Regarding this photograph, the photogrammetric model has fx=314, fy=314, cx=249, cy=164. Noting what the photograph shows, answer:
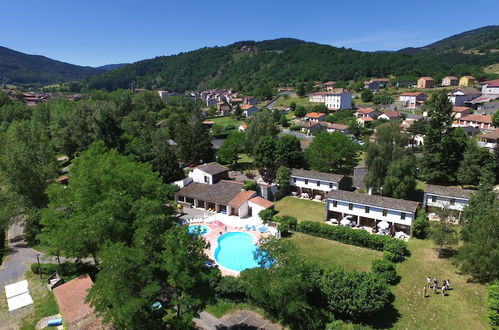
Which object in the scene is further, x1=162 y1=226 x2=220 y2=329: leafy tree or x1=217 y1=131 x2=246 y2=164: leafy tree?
x1=217 y1=131 x2=246 y2=164: leafy tree

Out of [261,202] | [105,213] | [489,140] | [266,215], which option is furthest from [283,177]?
[489,140]

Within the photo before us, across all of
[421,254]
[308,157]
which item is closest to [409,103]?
[308,157]

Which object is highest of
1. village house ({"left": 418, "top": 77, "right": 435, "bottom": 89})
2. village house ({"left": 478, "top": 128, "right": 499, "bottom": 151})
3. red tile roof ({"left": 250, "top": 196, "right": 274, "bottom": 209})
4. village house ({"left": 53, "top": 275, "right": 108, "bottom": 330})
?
village house ({"left": 418, "top": 77, "right": 435, "bottom": 89})

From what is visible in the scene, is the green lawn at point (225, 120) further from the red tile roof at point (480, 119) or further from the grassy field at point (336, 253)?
the grassy field at point (336, 253)

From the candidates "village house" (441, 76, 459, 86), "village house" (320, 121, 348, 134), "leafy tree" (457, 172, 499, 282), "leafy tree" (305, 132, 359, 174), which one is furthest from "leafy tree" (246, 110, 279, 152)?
"village house" (441, 76, 459, 86)

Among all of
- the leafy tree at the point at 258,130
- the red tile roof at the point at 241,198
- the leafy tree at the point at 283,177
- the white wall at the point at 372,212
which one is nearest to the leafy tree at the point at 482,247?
the white wall at the point at 372,212

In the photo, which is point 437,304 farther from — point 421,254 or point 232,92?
point 232,92


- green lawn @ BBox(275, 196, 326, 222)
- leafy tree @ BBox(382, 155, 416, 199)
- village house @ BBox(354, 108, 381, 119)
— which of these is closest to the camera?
leafy tree @ BBox(382, 155, 416, 199)

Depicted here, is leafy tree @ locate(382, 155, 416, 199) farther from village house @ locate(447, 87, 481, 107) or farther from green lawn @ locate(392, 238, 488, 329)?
village house @ locate(447, 87, 481, 107)
